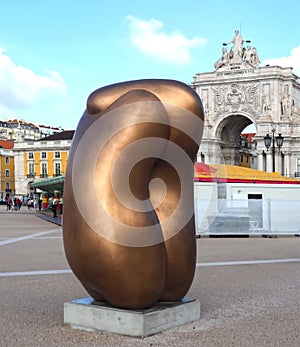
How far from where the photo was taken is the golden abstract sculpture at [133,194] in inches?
221

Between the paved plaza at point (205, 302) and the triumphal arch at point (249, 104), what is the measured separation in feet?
172

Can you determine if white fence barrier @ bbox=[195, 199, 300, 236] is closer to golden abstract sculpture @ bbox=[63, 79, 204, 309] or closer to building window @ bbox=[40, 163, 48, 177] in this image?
golden abstract sculpture @ bbox=[63, 79, 204, 309]

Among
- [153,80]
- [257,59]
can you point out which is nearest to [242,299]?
[153,80]

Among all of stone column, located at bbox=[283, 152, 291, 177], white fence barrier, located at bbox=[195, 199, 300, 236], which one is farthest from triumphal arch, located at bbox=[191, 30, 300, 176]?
white fence barrier, located at bbox=[195, 199, 300, 236]

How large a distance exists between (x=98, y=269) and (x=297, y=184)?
19899mm

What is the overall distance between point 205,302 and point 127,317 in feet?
6.53

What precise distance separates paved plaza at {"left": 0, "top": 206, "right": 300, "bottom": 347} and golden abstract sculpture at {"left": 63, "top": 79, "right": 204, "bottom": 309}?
21.0 inches

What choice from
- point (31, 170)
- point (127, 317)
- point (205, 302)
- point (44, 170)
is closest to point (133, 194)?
point (127, 317)

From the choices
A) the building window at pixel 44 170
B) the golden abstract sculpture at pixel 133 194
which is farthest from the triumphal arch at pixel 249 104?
the golden abstract sculpture at pixel 133 194

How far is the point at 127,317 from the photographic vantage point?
5.71m

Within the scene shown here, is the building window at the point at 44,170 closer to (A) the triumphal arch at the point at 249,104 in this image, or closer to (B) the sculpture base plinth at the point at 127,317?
(A) the triumphal arch at the point at 249,104

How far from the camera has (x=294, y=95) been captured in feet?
223

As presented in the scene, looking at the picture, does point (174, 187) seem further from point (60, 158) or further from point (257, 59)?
point (60, 158)

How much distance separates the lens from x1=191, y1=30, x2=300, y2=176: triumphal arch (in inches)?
2549
